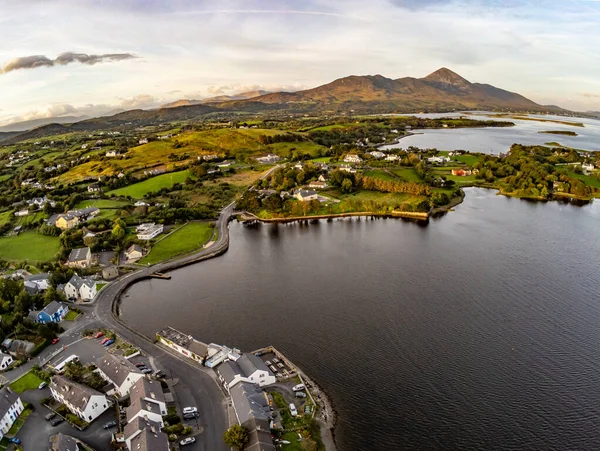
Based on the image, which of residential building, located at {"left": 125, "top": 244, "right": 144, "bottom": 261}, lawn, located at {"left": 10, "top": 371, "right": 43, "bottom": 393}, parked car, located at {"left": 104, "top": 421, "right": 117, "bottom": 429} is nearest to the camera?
parked car, located at {"left": 104, "top": 421, "right": 117, "bottom": 429}

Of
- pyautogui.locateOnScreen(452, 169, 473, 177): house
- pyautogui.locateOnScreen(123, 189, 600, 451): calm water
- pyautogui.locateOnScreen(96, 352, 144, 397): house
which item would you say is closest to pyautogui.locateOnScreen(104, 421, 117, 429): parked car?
pyautogui.locateOnScreen(96, 352, 144, 397): house

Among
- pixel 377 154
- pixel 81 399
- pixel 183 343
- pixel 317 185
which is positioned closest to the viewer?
pixel 81 399

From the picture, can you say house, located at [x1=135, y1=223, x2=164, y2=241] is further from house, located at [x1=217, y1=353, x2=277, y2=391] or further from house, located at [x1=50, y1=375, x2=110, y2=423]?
house, located at [x1=217, y1=353, x2=277, y2=391]

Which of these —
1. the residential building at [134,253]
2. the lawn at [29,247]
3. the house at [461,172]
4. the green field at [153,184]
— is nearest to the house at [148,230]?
the residential building at [134,253]

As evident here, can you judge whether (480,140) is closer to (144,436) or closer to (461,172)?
(461,172)

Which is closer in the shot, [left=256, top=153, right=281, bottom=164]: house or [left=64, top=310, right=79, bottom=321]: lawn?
[left=64, top=310, right=79, bottom=321]: lawn

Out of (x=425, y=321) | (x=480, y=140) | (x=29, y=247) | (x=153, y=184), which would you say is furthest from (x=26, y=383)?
(x=480, y=140)

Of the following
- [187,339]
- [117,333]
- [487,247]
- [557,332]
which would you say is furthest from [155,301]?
[487,247]
